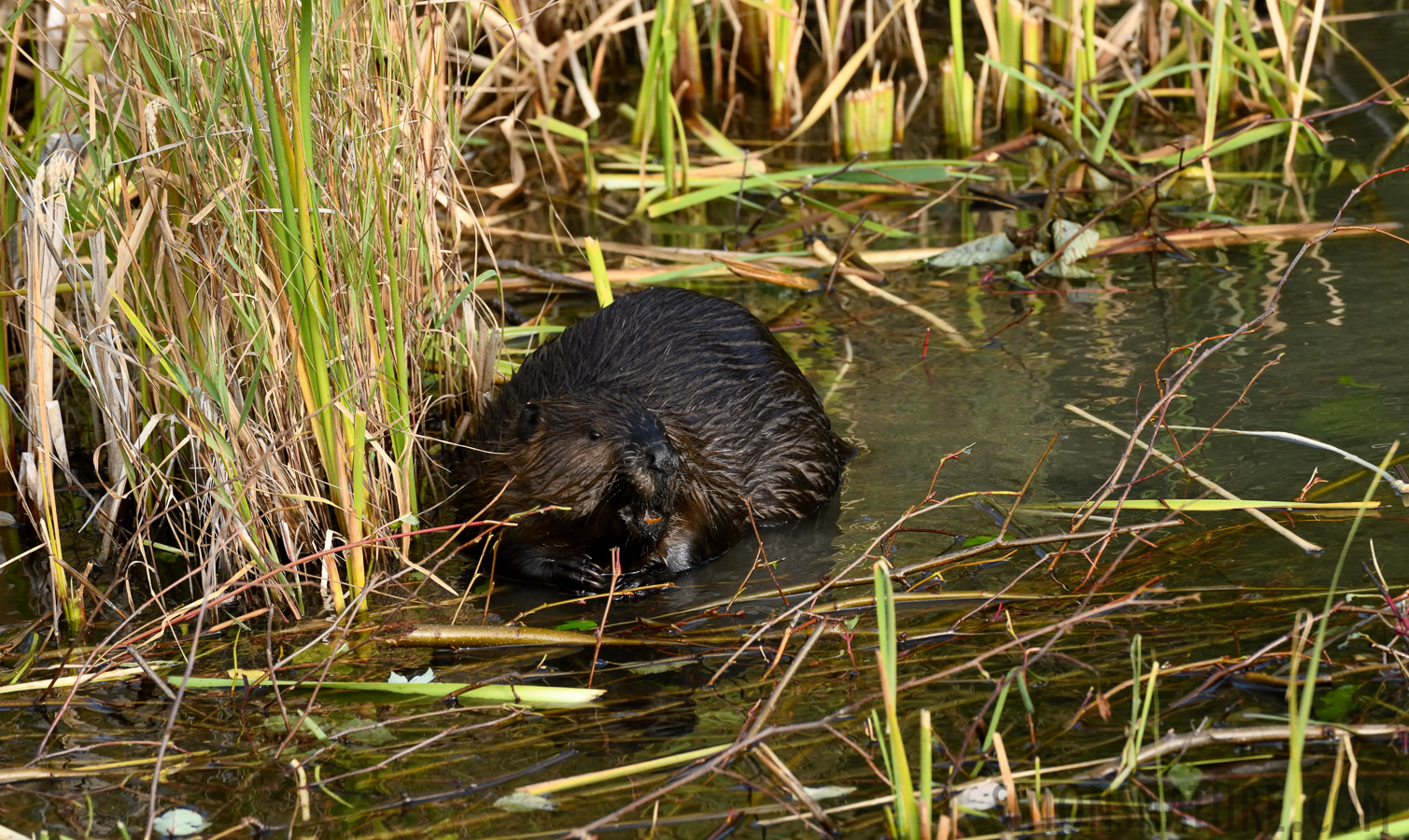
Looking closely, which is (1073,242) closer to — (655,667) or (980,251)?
(980,251)

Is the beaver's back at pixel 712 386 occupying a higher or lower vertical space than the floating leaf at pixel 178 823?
higher

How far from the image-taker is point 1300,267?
436 centimetres

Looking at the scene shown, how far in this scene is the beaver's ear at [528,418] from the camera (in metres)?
3.27

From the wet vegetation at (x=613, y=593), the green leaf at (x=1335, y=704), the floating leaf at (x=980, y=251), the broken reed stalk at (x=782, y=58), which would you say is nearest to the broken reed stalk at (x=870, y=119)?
the broken reed stalk at (x=782, y=58)

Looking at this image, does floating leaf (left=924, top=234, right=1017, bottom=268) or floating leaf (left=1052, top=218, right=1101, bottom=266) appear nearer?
floating leaf (left=1052, top=218, right=1101, bottom=266)

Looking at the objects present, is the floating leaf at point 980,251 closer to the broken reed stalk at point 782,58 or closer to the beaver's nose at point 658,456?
the broken reed stalk at point 782,58

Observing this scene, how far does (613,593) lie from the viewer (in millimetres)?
2895

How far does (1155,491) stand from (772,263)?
189 centimetres

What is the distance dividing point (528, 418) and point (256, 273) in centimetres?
76

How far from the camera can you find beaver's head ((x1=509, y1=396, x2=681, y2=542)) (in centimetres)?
317

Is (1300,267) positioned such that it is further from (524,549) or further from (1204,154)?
(524,549)

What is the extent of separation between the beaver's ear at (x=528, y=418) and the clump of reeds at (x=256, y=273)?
0.27 meters

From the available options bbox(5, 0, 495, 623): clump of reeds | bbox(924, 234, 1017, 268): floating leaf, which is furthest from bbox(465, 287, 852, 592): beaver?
bbox(924, 234, 1017, 268): floating leaf

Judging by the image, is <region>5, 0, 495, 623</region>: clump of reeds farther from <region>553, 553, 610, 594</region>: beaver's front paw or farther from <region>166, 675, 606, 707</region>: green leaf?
<region>553, 553, 610, 594</region>: beaver's front paw
